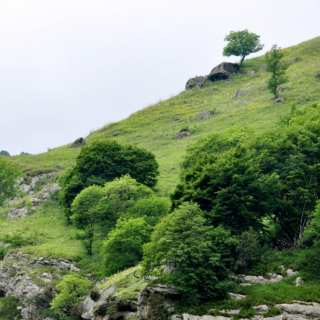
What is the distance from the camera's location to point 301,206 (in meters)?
34.4

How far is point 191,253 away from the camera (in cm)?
2819

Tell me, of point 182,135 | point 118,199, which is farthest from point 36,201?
point 182,135

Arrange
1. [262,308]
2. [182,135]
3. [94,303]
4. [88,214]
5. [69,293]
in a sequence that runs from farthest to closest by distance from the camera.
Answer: [182,135] < [88,214] < [69,293] < [94,303] < [262,308]

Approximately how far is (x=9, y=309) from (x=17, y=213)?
2658 cm

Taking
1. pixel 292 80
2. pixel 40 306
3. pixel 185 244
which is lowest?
pixel 40 306

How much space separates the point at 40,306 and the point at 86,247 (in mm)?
10255

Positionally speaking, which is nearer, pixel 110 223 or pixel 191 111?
pixel 110 223

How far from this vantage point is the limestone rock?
64250 millimetres

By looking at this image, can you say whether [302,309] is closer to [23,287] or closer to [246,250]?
[246,250]

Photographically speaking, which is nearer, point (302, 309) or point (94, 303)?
point (302, 309)

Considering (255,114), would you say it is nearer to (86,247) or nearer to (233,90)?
(233,90)

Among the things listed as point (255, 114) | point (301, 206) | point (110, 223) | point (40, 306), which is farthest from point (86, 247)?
point (255, 114)

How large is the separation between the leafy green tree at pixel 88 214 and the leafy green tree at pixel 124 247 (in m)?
8.66

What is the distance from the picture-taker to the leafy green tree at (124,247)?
1549 inches
